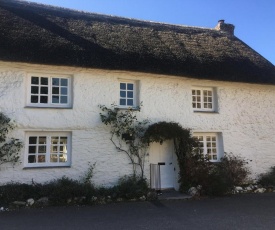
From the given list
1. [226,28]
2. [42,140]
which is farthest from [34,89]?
[226,28]

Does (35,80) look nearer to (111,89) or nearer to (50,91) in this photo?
(50,91)

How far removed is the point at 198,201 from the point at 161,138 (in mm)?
2346

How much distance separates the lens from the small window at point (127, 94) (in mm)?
10797

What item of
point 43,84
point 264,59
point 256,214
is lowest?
point 256,214

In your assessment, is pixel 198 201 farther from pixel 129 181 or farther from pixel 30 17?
pixel 30 17

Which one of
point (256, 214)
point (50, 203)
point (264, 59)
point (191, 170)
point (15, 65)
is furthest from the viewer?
point (264, 59)

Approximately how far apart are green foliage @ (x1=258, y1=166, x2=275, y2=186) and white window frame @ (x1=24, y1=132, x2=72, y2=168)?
747 centimetres

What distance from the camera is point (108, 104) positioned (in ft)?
33.9

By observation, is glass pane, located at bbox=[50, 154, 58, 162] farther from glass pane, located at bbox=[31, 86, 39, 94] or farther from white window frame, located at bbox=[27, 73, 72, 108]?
glass pane, located at bbox=[31, 86, 39, 94]

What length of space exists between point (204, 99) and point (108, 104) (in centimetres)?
408

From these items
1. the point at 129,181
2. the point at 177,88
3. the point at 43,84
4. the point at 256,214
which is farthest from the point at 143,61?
the point at 256,214

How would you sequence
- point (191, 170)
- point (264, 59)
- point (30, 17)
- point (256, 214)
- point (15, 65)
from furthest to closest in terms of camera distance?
point (264, 59), point (30, 17), point (191, 170), point (15, 65), point (256, 214)

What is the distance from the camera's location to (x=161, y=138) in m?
10.2

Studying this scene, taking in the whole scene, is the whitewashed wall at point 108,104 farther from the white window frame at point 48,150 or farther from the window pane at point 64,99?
the window pane at point 64,99
